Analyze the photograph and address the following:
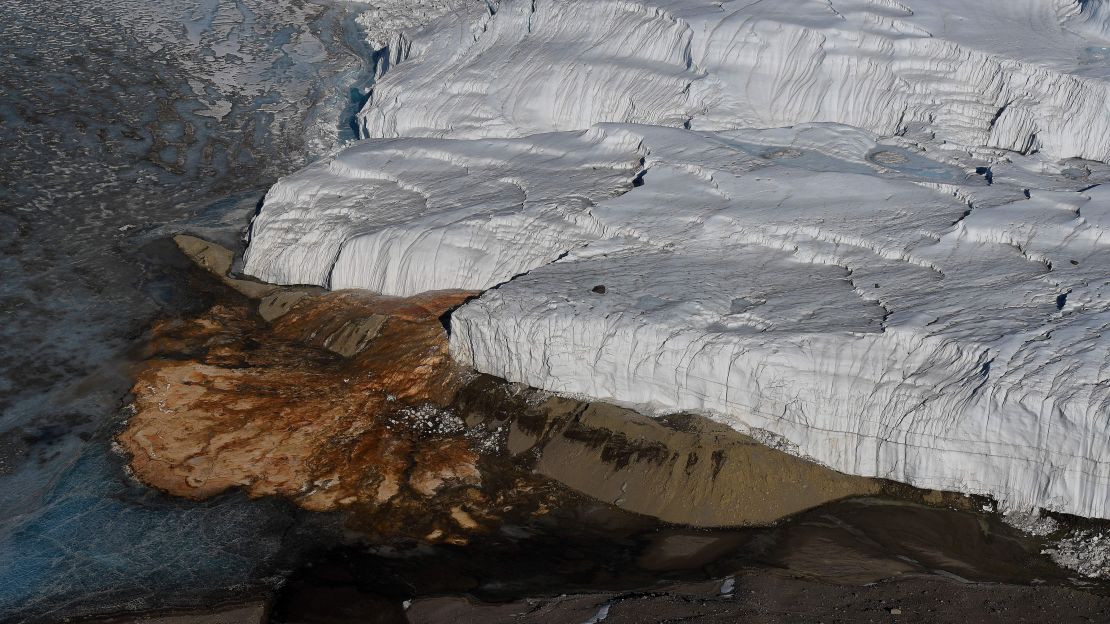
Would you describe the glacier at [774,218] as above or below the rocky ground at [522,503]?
above

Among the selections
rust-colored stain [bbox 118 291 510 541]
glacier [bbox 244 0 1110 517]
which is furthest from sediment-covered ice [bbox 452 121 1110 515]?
rust-colored stain [bbox 118 291 510 541]

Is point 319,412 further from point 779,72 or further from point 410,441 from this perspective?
point 779,72

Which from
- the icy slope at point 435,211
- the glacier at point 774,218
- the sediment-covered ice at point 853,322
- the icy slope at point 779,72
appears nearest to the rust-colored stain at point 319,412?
the icy slope at point 435,211

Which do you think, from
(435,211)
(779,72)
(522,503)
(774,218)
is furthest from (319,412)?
(779,72)

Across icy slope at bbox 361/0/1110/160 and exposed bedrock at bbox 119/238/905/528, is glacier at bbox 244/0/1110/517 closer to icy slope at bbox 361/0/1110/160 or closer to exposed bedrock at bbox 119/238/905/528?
icy slope at bbox 361/0/1110/160

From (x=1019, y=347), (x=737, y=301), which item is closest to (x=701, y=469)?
(x=737, y=301)

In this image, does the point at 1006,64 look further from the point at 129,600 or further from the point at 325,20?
the point at 325,20

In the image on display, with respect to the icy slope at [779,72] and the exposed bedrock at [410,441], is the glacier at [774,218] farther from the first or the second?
the exposed bedrock at [410,441]
